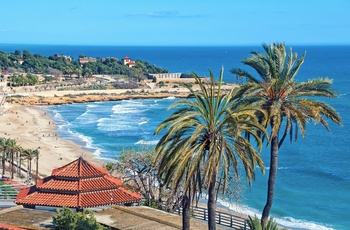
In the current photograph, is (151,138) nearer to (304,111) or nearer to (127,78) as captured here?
(304,111)

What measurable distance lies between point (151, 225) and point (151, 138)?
5463 centimetres

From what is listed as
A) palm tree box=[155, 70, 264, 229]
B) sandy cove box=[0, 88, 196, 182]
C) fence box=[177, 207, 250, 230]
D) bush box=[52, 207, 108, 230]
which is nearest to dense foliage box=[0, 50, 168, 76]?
sandy cove box=[0, 88, 196, 182]

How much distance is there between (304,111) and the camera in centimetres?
1964

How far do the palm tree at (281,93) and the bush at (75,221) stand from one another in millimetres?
5491

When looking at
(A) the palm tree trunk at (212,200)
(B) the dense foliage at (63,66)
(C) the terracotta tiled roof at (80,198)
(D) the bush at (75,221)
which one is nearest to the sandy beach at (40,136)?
(C) the terracotta tiled roof at (80,198)

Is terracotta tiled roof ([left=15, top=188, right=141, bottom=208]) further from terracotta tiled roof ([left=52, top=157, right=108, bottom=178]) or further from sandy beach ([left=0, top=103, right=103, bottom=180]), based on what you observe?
sandy beach ([left=0, top=103, right=103, bottom=180])

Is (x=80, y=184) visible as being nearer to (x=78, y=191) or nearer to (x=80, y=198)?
(x=78, y=191)

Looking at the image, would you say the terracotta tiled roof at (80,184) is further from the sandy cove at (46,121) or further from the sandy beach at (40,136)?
the sandy cove at (46,121)

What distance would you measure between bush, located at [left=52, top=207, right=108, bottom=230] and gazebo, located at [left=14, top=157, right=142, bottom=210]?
1.81 m

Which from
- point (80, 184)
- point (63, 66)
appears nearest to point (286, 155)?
point (80, 184)

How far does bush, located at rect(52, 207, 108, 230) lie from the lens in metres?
20.3

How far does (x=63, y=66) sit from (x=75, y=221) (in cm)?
15728

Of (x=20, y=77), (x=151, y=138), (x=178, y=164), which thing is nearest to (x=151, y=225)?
(x=178, y=164)

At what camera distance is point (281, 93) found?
19.7 metres
